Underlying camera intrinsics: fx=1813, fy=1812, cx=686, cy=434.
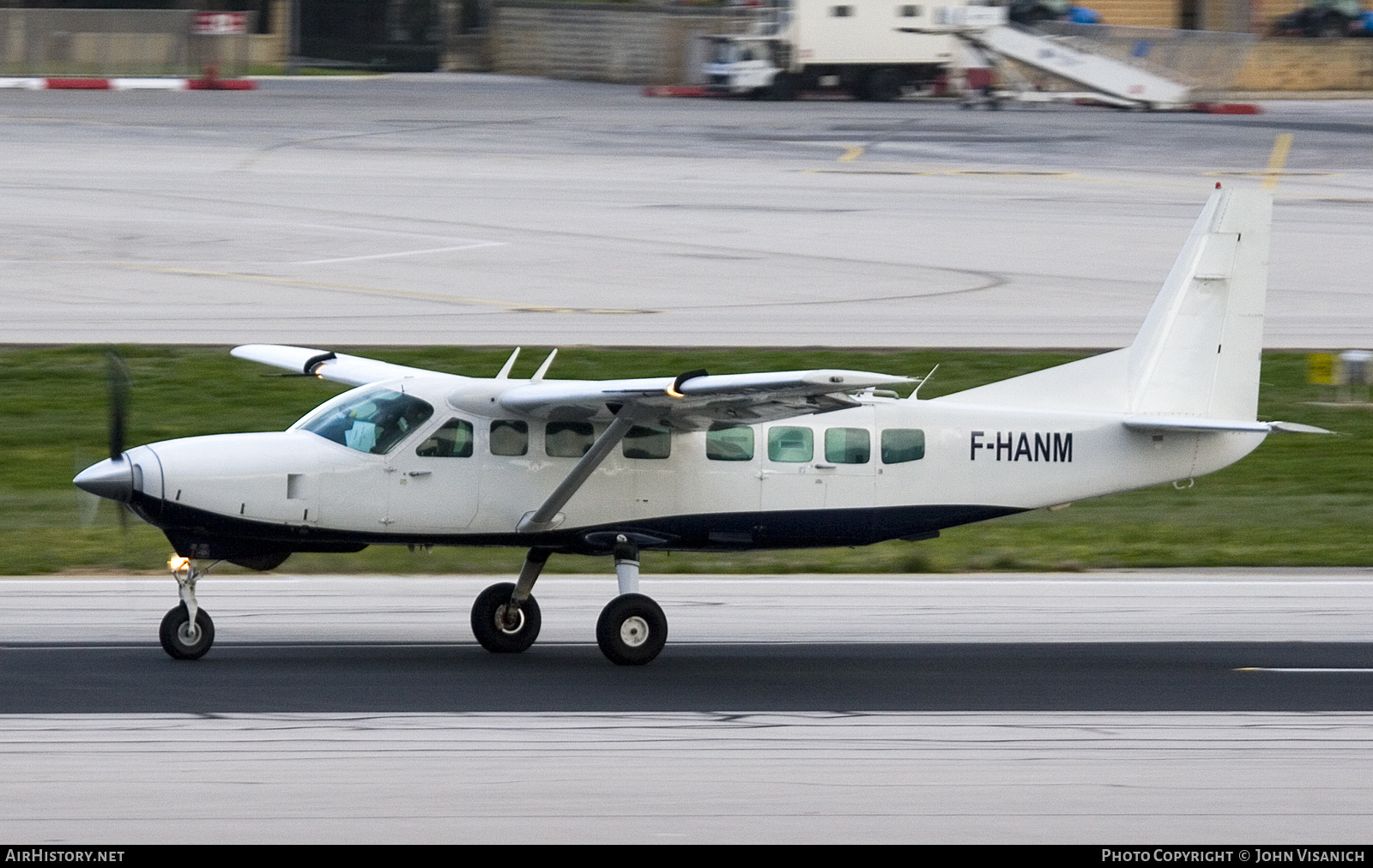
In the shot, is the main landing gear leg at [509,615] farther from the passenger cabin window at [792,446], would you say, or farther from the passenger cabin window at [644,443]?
the passenger cabin window at [792,446]

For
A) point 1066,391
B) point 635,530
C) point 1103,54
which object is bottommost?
point 635,530

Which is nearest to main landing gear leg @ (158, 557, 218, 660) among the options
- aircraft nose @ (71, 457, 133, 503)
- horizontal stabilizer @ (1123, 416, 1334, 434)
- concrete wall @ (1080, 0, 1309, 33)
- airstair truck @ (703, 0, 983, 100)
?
aircraft nose @ (71, 457, 133, 503)

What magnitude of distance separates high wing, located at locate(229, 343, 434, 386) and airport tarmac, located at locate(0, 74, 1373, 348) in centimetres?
813

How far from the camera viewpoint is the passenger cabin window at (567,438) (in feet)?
41.2

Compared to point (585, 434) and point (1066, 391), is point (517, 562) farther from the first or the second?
point (1066, 391)

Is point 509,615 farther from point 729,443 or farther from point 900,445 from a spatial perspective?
point 900,445

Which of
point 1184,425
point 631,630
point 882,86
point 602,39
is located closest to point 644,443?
point 631,630

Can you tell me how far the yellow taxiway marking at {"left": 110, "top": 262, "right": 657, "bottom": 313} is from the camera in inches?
1025

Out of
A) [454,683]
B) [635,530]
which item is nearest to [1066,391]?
[635,530]

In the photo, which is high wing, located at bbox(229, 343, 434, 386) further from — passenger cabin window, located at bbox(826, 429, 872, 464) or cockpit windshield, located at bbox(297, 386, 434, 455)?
passenger cabin window, located at bbox(826, 429, 872, 464)

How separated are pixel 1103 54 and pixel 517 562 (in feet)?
126

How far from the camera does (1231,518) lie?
18.5 meters

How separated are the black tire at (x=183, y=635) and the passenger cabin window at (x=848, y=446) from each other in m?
4.47
